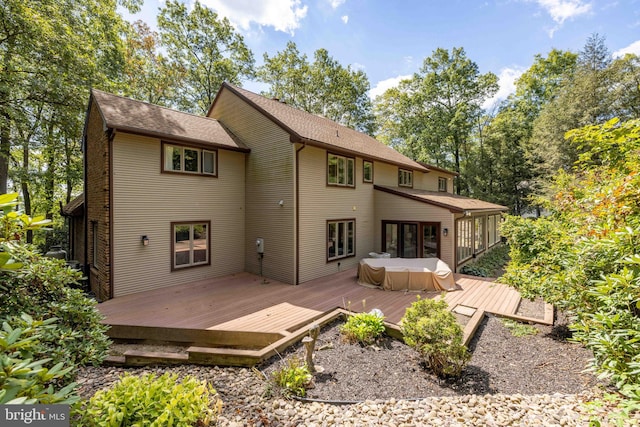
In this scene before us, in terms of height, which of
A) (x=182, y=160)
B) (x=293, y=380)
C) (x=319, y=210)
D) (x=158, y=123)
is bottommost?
(x=293, y=380)

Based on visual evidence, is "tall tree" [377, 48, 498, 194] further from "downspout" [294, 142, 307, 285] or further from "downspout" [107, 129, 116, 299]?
"downspout" [107, 129, 116, 299]

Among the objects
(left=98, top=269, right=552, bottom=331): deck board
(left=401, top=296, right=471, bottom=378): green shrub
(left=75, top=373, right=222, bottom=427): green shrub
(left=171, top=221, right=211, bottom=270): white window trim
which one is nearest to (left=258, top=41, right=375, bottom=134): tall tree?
(left=171, top=221, right=211, bottom=270): white window trim

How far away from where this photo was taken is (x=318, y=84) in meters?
23.5

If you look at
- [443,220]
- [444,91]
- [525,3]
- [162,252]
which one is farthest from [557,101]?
[162,252]

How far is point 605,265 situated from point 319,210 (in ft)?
24.1

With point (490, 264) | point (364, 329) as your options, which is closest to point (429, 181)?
point (490, 264)

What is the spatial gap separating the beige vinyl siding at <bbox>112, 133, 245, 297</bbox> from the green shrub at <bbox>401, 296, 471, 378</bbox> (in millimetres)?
7552

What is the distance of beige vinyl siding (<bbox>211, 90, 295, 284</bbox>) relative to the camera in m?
9.15

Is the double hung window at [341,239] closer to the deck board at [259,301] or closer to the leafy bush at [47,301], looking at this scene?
the deck board at [259,301]

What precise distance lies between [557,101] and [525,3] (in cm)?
1362

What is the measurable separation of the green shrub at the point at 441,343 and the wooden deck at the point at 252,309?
703 millimetres

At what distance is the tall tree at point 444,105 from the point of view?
79.4 feet

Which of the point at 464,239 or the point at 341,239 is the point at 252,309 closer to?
the point at 341,239

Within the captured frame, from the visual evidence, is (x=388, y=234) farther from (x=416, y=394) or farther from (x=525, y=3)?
(x=525, y=3)
